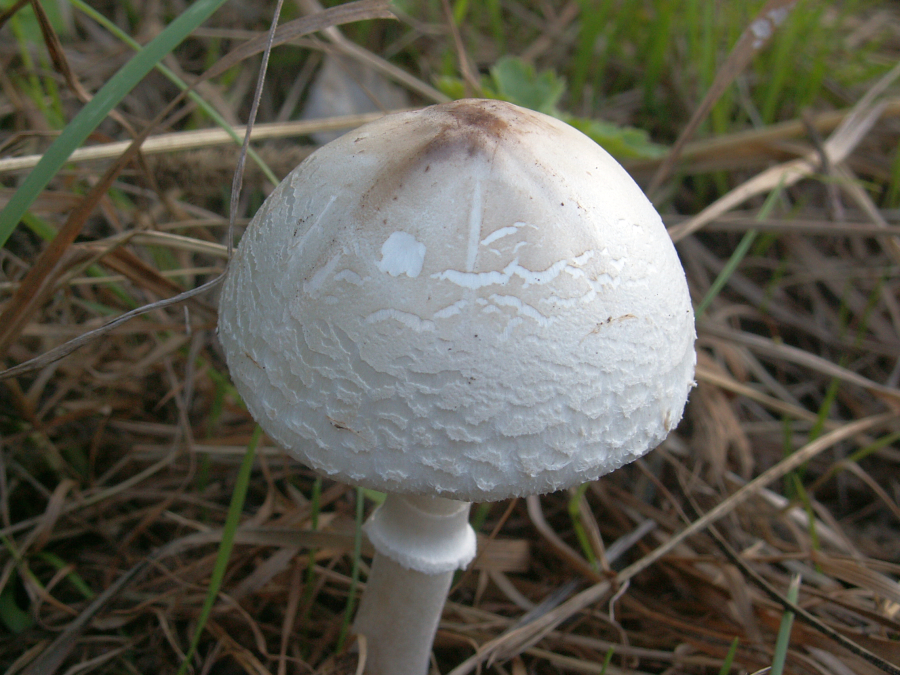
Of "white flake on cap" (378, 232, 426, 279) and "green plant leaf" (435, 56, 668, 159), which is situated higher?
"white flake on cap" (378, 232, 426, 279)

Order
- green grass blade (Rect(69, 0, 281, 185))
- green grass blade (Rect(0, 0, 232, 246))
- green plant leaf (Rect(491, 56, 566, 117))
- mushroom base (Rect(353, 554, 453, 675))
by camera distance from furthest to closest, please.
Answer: green plant leaf (Rect(491, 56, 566, 117))
mushroom base (Rect(353, 554, 453, 675))
green grass blade (Rect(69, 0, 281, 185))
green grass blade (Rect(0, 0, 232, 246))

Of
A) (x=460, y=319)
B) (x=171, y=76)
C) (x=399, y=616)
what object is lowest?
(x=399, y=616)

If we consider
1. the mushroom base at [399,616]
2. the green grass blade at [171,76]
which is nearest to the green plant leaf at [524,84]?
the green grass blade at [171,76]

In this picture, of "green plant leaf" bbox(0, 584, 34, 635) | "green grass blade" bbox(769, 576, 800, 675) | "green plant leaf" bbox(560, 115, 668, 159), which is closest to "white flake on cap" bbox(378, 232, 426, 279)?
"green plant leaf" bbox(560, 115, 668, 159)

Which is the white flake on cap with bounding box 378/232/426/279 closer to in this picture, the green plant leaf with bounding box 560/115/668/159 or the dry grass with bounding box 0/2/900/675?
the dry grass with bounding box 0/2/900/675

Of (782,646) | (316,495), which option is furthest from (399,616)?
(782,646)

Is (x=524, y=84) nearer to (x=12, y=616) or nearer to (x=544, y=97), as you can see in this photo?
(x=544, y=97)

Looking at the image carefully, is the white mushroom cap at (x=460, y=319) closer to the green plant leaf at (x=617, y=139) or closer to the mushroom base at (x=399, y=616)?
the mushroom base at (x=399, y=616)

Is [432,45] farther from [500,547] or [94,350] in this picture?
[500,547]
